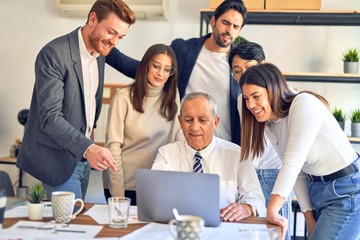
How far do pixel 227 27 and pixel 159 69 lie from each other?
1.66 ft

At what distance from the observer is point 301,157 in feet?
5.66

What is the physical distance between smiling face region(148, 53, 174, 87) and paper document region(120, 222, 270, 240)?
0.90m

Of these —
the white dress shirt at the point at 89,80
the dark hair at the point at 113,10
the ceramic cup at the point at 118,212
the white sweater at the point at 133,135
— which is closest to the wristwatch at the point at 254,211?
the ceramic cup at the point at 118,212

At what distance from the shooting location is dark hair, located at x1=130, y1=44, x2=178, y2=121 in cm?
236

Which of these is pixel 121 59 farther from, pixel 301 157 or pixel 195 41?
pixel 301 157

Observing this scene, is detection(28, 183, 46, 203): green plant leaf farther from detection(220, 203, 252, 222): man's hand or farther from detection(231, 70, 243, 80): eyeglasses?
detection(231, 70, 243, 80): eyeglasses

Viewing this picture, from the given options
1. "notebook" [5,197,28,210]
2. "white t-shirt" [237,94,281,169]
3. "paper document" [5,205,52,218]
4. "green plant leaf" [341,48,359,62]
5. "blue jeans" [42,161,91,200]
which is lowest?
"paper document" [5,205,52,218]

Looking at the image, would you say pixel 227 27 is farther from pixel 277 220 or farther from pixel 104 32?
pixel 277 220

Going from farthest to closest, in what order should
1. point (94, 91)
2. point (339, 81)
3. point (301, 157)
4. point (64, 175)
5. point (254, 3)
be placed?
point (339, 81), point (254, 3), point (94, 91), point (64, 175), point (301, 157)

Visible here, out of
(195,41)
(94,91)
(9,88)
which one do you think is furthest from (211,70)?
(9,88)

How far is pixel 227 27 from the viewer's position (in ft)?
8.50

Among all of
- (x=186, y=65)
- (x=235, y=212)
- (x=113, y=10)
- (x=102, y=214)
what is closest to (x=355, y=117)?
(x=186, y=65)

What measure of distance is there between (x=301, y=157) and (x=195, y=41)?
1.22 meters

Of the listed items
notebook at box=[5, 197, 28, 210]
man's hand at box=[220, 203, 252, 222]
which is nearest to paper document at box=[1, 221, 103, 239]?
notebook at box=[5, 197, 28, 210]
